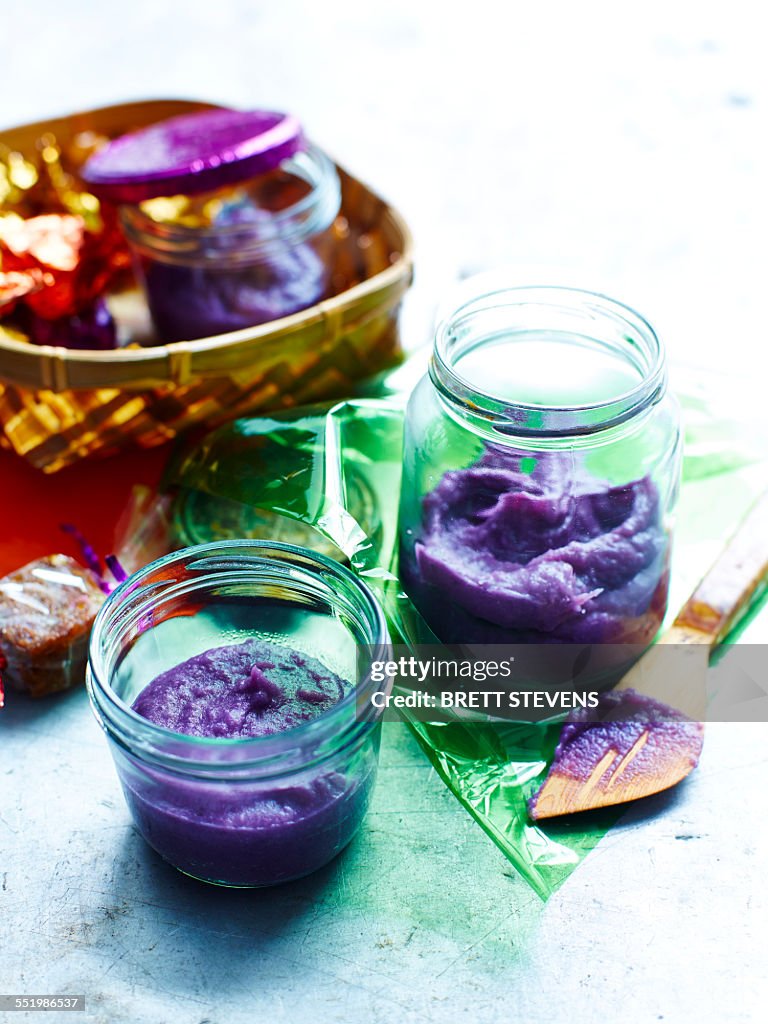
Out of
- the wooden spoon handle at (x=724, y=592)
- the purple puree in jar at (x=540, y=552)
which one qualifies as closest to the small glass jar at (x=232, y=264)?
the purple puree in jar at (x=540, y=552)

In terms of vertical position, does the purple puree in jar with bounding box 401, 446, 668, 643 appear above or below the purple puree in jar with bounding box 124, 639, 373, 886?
above

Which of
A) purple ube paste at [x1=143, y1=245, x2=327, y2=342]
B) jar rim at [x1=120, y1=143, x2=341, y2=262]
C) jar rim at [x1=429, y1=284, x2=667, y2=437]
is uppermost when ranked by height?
jar rim at [x1=429, y1=284, x2=667, y2=437]

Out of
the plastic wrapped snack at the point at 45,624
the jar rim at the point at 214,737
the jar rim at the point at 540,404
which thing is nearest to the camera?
the jar rim at the point at 214,737

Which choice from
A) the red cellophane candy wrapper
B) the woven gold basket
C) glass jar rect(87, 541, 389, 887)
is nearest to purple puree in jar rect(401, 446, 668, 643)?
glass jar rect(87, 541, 389, 887)

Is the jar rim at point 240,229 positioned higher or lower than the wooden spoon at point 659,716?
higher

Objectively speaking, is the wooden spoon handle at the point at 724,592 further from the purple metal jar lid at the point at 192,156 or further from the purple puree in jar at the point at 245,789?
the purple metal jar lid at the point at 192,156

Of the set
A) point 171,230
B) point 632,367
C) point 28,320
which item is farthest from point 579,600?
point 28,320

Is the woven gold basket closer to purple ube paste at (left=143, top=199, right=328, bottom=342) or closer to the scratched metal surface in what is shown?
purple ube paste at (left=143, top=199, right=328, bottom=342)

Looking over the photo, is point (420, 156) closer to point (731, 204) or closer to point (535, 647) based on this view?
point (731, 204)

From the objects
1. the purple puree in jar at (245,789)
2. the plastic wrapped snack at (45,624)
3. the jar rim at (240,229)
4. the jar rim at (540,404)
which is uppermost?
the jar rim at (540,404)
